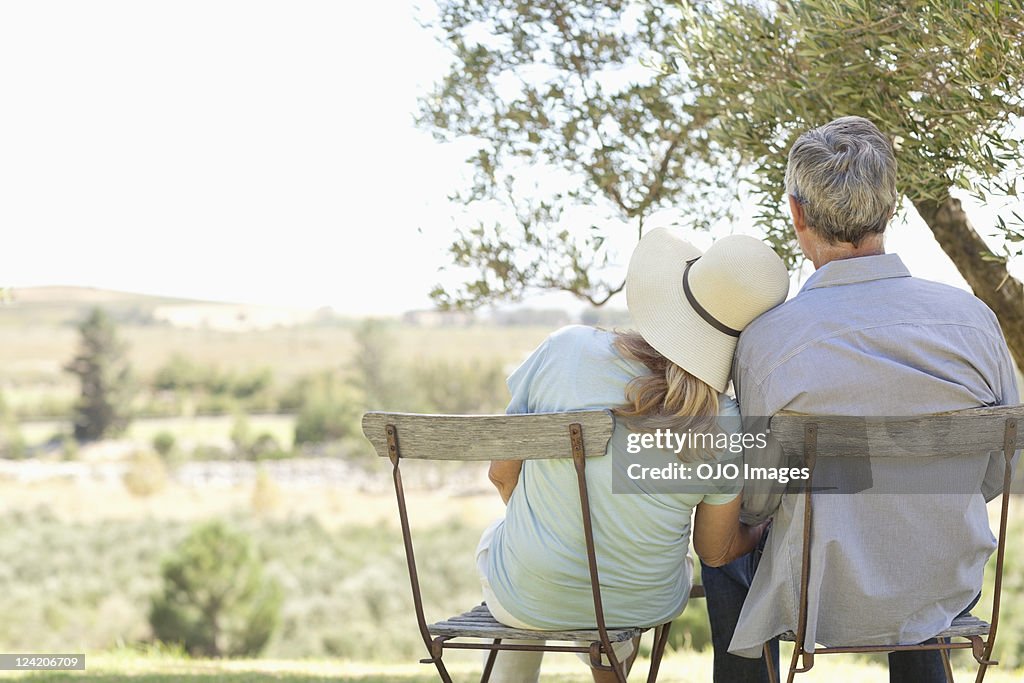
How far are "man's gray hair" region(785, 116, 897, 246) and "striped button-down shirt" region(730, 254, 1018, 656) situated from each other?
0.09m

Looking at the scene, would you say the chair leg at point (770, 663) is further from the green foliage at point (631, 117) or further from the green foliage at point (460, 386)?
the green foliage at point (460, 386)

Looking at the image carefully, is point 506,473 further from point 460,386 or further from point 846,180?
point 460,386

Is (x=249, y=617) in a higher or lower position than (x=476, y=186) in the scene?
lower

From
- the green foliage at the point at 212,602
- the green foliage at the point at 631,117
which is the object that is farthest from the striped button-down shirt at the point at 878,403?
the green foliage at the point at 212,602

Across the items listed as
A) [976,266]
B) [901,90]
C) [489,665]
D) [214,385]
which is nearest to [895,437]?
[489,665]

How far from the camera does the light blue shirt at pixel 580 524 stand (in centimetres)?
228

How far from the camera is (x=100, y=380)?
119 ft

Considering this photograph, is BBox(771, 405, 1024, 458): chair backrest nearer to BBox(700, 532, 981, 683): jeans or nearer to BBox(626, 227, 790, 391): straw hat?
BBox(626, 227, 790, 391): straw hat

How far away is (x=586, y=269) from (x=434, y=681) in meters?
2.01

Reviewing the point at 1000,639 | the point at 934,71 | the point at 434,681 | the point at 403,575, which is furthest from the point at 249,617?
the point at 934,71

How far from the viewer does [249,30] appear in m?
41.4

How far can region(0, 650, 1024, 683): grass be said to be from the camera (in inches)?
176

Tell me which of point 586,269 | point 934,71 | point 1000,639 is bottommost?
point 1000,639

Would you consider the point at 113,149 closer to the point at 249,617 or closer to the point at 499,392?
the point at 499,392
